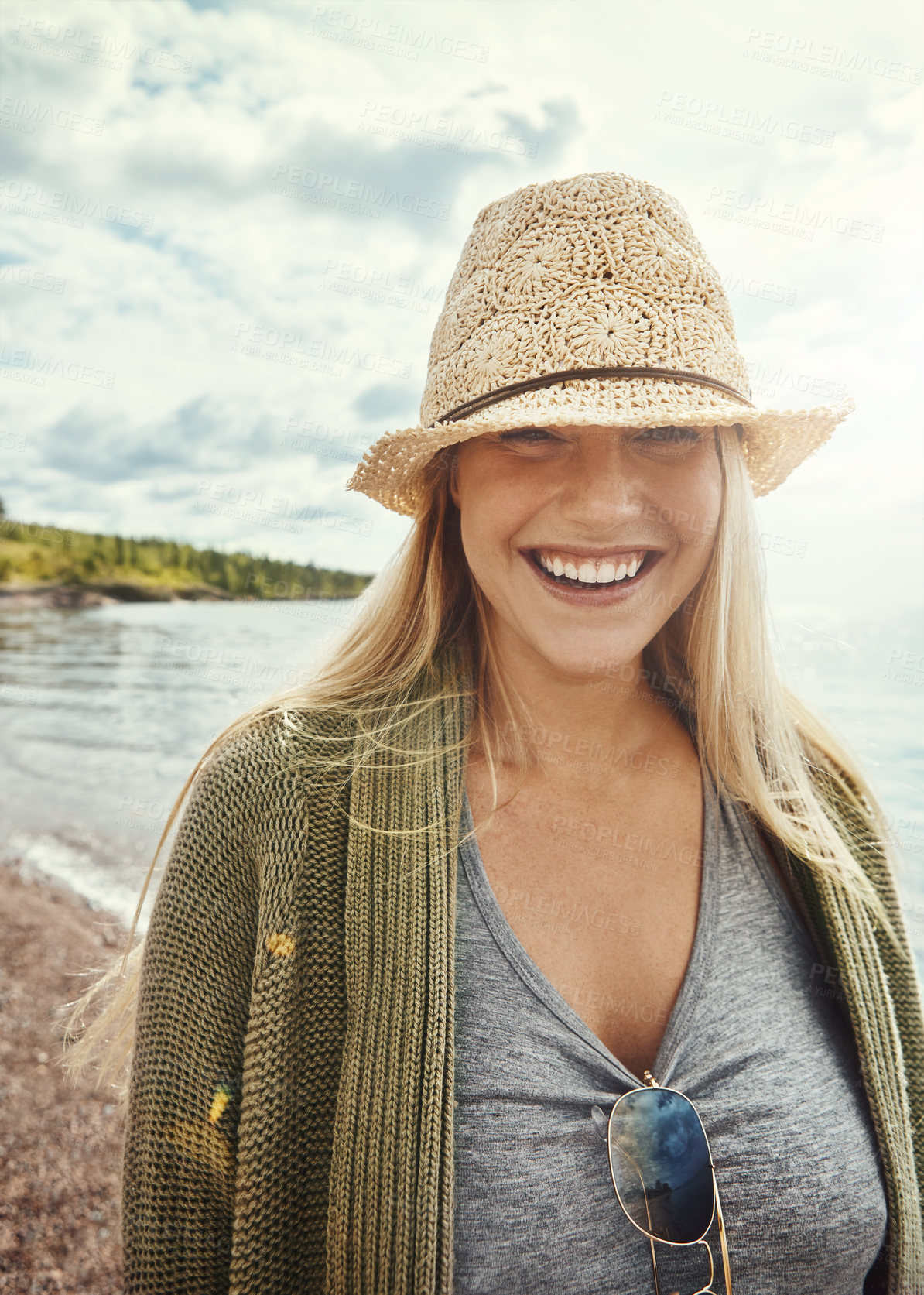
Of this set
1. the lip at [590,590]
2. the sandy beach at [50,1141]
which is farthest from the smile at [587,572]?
the sandy beach at [50,1141]

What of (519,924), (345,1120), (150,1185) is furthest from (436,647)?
(150,1185)

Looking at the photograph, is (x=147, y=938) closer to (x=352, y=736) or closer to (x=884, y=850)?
(x=352, y=736)

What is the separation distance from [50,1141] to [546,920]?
3101 millimetres

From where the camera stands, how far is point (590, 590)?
4.66 feet

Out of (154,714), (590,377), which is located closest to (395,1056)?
(590,377)

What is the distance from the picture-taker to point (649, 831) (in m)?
1.55

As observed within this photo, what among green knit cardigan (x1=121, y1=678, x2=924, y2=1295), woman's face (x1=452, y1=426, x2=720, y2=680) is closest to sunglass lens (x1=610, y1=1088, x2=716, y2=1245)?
green knit cardigan (x1=121, y1=678, x2=924, y2=1295)

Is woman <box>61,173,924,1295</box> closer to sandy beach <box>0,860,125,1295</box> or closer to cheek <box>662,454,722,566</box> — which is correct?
cheek <box>662,454,722,566</box>

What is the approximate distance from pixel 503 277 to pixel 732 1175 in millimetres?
1580

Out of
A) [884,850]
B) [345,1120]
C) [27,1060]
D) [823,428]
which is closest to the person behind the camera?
[345,1120]

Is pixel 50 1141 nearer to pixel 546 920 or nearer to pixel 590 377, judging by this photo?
pixel 546 920

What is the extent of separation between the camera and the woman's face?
1362mm

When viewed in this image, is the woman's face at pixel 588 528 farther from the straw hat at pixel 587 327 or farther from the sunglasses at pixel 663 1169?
the sunglasses at pixel 663 1169

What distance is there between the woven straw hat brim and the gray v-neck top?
76cm
